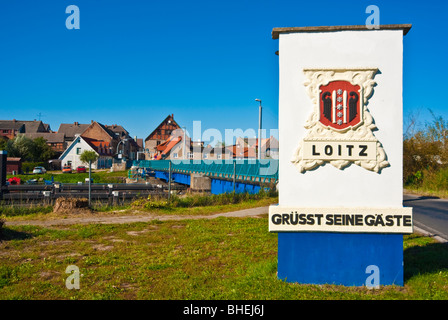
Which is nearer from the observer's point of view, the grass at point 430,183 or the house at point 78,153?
the grass at point 430,183

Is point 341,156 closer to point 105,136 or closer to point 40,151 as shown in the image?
point 40,151

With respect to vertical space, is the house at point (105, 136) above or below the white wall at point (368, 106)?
above

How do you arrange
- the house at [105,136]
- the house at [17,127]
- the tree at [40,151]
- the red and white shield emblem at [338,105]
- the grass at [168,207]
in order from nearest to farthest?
the red and white shield emblem at [338,105], the grass at [168,207], the tree at [40,151], the house at [105,136], the house at [17,127]

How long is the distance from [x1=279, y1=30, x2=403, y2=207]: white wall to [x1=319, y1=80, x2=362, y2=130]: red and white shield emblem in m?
0.23

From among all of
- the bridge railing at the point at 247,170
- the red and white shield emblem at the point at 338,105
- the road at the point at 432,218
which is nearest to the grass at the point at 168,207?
the bridge railing at the point at 247,170

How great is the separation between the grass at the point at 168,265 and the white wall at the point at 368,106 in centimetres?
129

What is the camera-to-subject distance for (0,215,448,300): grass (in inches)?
212

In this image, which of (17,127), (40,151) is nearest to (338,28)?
(40,151)

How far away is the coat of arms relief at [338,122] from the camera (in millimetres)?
5719

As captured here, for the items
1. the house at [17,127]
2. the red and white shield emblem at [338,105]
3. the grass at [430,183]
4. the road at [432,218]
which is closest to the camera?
the red and white shield emblem at [338,105]

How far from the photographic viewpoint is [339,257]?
5.73 m

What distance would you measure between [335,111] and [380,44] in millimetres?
1188

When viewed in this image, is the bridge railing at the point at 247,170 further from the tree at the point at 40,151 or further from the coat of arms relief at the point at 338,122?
the tree at the point at 40,151
